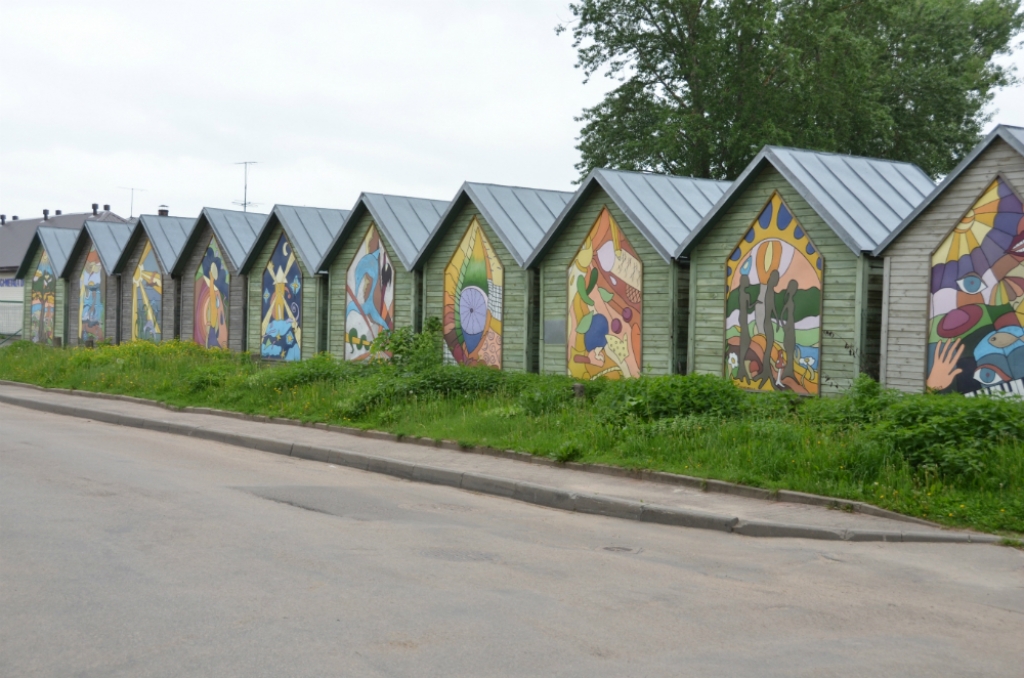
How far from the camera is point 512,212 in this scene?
2212 cm

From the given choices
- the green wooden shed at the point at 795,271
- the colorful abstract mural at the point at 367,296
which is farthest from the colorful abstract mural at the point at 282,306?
the green wooden shed at the point at 795,271

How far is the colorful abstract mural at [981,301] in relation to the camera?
1348cm

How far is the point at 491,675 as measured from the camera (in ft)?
17.4

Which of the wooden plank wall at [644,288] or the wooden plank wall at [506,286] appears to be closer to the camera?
the wooden plank wall at [644,288]

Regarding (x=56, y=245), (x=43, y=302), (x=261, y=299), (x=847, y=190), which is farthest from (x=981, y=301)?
(x=43, y=302)

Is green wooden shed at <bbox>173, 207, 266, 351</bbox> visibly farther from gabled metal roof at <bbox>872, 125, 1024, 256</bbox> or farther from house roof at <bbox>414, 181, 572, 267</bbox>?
gabled metal roof at <bbox>872, 125, 1024, 256</bbox>

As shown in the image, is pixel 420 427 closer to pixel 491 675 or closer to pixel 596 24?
pixel 491 675

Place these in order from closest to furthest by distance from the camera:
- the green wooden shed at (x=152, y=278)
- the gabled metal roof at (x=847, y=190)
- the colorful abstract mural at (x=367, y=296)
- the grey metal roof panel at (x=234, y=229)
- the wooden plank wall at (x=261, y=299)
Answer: the gabled metal roof at (x=847, y=190) < the colorful abstract mural at (x=367, y=296) < the wooden plank wall at (x=261, y=299) < the grey metal roof panel at (x=234, y=229) < the green wooden shed at (x=152, y=278)

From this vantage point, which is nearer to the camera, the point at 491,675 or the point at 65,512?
the point at 491,675

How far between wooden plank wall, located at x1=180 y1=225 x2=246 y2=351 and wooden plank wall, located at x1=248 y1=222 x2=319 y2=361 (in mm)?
419

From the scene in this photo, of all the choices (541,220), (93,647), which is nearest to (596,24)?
(541,220)

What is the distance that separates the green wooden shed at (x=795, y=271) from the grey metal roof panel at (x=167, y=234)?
19209mm

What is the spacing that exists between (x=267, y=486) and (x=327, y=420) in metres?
5.79

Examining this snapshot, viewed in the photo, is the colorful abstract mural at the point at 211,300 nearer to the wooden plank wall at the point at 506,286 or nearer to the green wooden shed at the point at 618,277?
the wooden plank wall at the point at 506,286
